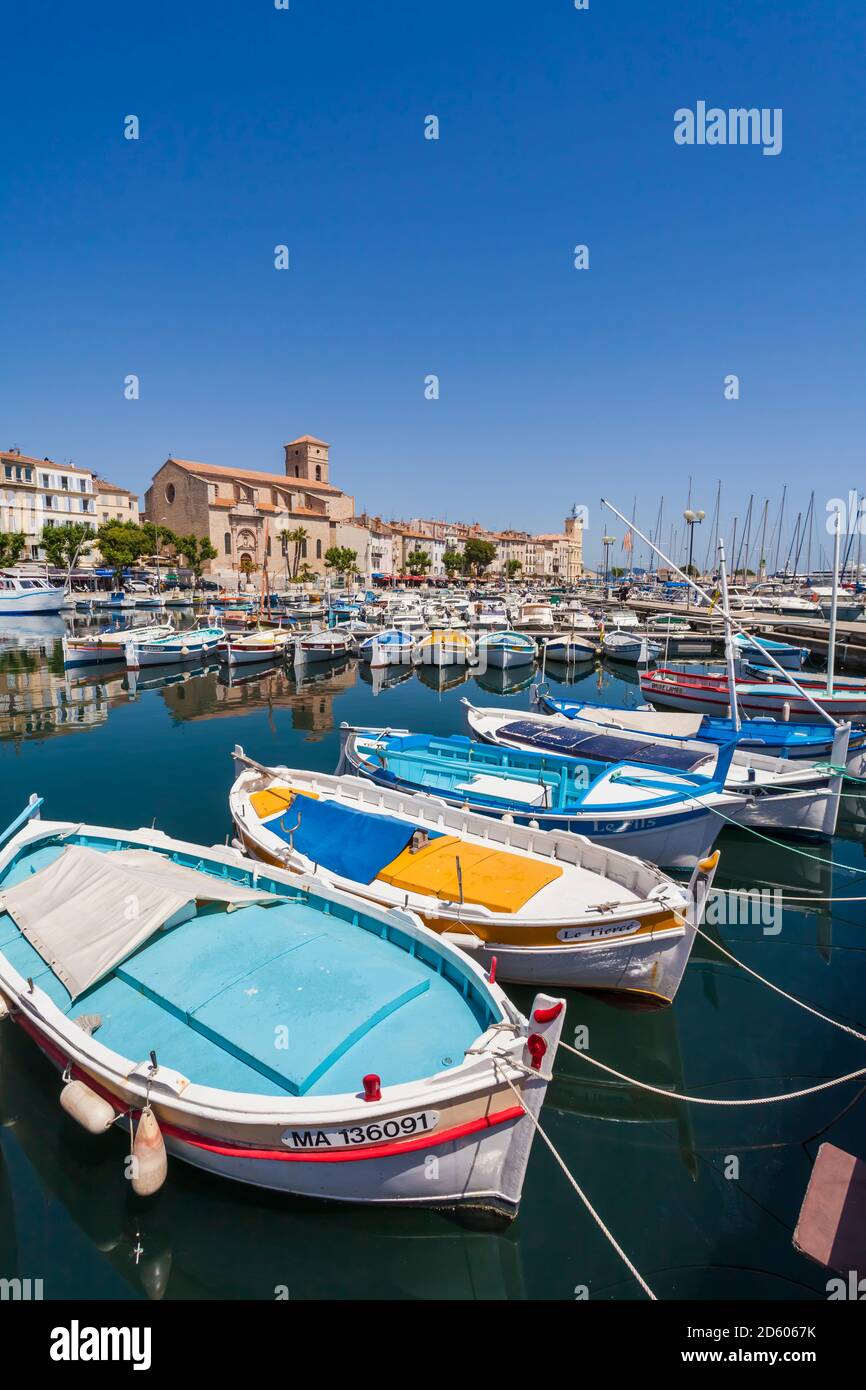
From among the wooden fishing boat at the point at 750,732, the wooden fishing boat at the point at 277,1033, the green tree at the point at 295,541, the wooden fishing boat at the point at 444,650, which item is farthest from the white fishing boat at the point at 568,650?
the green tree at the point at 295,541

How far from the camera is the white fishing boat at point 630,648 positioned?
160 ft

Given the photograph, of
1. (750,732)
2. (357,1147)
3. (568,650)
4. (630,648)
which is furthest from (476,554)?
(357,1147)

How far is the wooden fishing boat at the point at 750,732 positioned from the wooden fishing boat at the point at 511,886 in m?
9.92

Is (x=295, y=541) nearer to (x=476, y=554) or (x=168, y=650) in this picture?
→ (x=476, y=554)

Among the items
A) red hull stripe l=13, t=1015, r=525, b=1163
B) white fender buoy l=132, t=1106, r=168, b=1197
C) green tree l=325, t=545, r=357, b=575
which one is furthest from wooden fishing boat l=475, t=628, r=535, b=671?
green tree l=325, t=545, r=357, b=575

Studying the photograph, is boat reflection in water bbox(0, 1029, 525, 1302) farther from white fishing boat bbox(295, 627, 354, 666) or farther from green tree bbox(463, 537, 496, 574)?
green tree bbox(463, 537, 496, 574)

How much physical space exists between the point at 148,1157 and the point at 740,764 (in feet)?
52.9

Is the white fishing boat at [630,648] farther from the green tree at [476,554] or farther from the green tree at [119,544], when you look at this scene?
the green tree at [476,554]

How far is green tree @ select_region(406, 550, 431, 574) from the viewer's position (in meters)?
131

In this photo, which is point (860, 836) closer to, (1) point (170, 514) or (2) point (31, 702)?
(2) point (31, 702)

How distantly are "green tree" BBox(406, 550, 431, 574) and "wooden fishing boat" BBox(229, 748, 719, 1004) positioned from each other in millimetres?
120931

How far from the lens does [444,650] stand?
47.4 meters

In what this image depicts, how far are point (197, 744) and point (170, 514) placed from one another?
98077 mm
